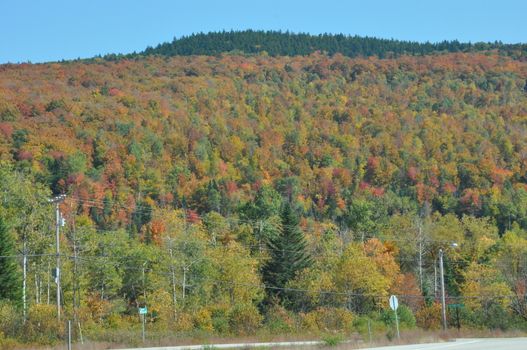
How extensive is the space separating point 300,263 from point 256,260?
592cm

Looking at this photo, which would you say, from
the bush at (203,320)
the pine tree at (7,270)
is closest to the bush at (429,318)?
the bush at (203,320)

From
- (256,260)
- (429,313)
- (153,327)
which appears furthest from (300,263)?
(153,327)

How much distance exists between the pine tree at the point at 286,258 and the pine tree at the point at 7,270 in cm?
2592

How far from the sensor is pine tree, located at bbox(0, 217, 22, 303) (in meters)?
61.4

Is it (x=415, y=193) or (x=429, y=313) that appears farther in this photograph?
(x=415, y=193)

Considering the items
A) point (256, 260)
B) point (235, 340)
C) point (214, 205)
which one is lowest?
point (235, 340)

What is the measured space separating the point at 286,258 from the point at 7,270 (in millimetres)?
27370

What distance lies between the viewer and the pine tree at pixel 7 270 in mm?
61406

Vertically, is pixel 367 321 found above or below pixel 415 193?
below

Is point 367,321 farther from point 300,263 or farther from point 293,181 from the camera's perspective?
point 293,181

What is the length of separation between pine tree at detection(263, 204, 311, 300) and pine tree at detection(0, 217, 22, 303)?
25.9 m

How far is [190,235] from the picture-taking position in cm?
8569

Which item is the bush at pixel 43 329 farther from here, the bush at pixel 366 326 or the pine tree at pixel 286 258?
the pine tree at pixel 286 258

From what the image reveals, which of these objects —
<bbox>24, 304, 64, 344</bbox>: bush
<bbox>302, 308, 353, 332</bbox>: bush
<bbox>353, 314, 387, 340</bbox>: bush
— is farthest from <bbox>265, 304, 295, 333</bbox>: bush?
<bbox>24, 304, 64, 344</bbox>: bush
